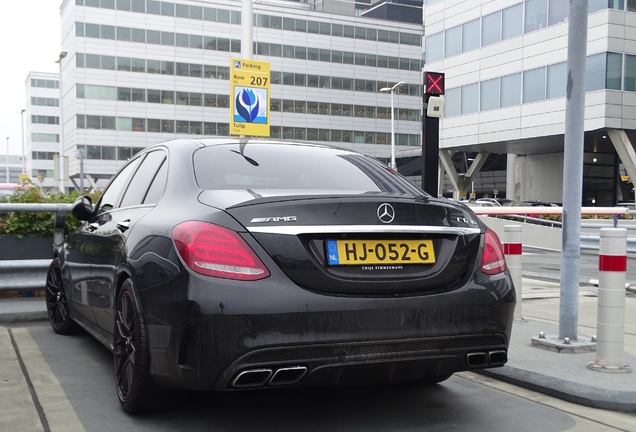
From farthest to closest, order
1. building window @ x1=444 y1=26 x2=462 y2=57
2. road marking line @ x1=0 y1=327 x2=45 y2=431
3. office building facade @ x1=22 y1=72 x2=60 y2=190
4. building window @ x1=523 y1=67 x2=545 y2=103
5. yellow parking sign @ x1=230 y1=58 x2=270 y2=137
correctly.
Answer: office building facade @ x1=22 y1=72 x2=60 y2=190 → building window @ x1=444 y1=26 x2=462 y2=57 → building window @ x1=523 y1=67 x2=545 y2=103 → yellow parking sign @ x1=230 y1=58 x2=270 y2=137 → road marking line @ x1=0 y1=327 x2=45 y2=431

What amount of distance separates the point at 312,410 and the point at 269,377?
A: 0.89 m

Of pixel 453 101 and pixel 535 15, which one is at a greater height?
pixel 535 15

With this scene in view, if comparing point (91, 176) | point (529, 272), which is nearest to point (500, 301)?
point (529, 272)

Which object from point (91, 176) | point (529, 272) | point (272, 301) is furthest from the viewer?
point (91, 176)

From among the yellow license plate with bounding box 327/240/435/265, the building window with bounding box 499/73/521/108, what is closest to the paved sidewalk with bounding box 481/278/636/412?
the yellow license plate with bounding box 327/240/435/265

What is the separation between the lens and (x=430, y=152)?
7234 mm

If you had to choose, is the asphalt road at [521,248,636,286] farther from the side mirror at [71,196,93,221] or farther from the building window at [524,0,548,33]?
the building window at [524,0,548,33]

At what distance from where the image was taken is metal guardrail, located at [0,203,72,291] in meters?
6.80

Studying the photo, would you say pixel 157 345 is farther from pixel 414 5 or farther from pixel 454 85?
pixel 414 5

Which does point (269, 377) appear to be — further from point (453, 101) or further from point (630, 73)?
point (453, 101)

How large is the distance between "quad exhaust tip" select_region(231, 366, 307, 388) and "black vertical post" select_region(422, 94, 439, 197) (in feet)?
14.8

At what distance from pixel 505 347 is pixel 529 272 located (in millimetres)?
9944

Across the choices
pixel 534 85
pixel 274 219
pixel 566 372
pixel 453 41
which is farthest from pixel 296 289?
pixel 453 41

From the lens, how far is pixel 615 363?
454cm
